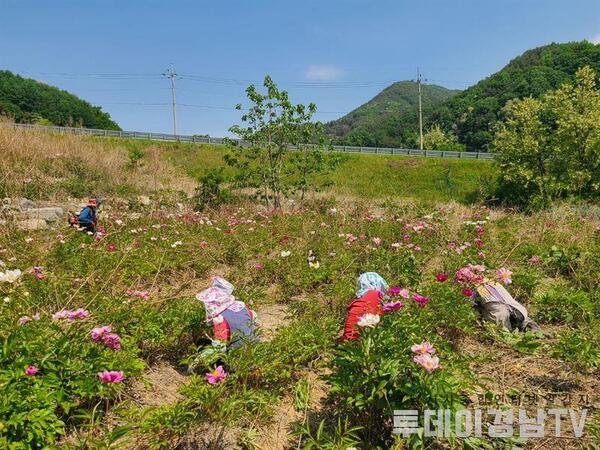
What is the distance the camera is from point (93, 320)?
2770 mm

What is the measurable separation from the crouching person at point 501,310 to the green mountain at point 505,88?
60850 millimetres

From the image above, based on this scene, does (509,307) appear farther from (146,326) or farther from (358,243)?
(146,326)

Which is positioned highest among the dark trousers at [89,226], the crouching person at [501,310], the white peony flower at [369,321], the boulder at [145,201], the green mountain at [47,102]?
the green mountain at [47,102]

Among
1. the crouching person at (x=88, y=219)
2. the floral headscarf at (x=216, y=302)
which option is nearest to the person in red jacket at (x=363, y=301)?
the floral headscarf at (x=216, y=302)

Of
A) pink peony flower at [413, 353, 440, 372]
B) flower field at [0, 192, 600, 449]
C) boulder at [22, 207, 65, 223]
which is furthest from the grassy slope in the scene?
pink peony flower at [413, 353, 440, 372]

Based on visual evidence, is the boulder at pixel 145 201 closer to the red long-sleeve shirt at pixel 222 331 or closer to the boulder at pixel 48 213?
the boulder at pixel 48 213

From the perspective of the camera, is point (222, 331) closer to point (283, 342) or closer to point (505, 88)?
point (283, 342)

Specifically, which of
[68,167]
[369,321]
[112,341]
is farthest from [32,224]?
[369,321]

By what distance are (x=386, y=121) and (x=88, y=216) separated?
4209 inches

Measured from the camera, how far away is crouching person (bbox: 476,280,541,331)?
3.94 m

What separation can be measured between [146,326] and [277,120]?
11.3m

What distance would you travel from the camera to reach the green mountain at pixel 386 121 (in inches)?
3521

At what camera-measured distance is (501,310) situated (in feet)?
12.9

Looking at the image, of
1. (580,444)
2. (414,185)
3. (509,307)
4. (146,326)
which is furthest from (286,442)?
(414,185)
